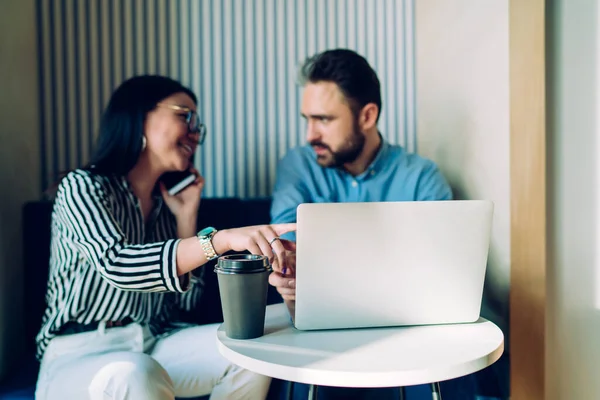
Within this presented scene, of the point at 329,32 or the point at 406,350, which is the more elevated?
the point at 329,32

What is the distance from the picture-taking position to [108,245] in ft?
4.12

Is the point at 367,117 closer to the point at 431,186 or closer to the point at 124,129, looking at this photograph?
the point at 431,186

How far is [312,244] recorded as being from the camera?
35.7 inches

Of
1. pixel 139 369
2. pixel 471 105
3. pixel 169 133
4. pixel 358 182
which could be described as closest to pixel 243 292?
pixel 139 369

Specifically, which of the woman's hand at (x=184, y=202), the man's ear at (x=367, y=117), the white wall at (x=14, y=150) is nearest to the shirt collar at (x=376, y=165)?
the man's ear at (x=367, y=117)

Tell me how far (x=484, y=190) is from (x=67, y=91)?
1681 millimetres

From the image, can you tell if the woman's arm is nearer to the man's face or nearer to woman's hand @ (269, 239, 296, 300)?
woman's hand @ (269, 239, 296, 300)

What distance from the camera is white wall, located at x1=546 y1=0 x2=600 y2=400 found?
1261 mm

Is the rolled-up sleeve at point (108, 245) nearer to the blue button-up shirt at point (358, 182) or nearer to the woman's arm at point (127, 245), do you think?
the woman's arm at point (127, 245)

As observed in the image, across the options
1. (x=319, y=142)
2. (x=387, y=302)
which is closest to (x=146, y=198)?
(x=319, y=142)

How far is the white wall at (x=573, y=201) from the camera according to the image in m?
1.26

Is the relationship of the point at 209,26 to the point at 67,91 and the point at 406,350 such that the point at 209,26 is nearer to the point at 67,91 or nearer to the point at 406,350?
the point at 67,91

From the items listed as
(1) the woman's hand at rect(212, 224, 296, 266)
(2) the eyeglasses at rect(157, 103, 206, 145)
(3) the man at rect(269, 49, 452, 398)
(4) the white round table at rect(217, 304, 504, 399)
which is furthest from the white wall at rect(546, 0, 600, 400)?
(2) the eyeglasses at rect(157, 103, 206, 145)

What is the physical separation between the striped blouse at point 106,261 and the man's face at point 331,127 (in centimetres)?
62
